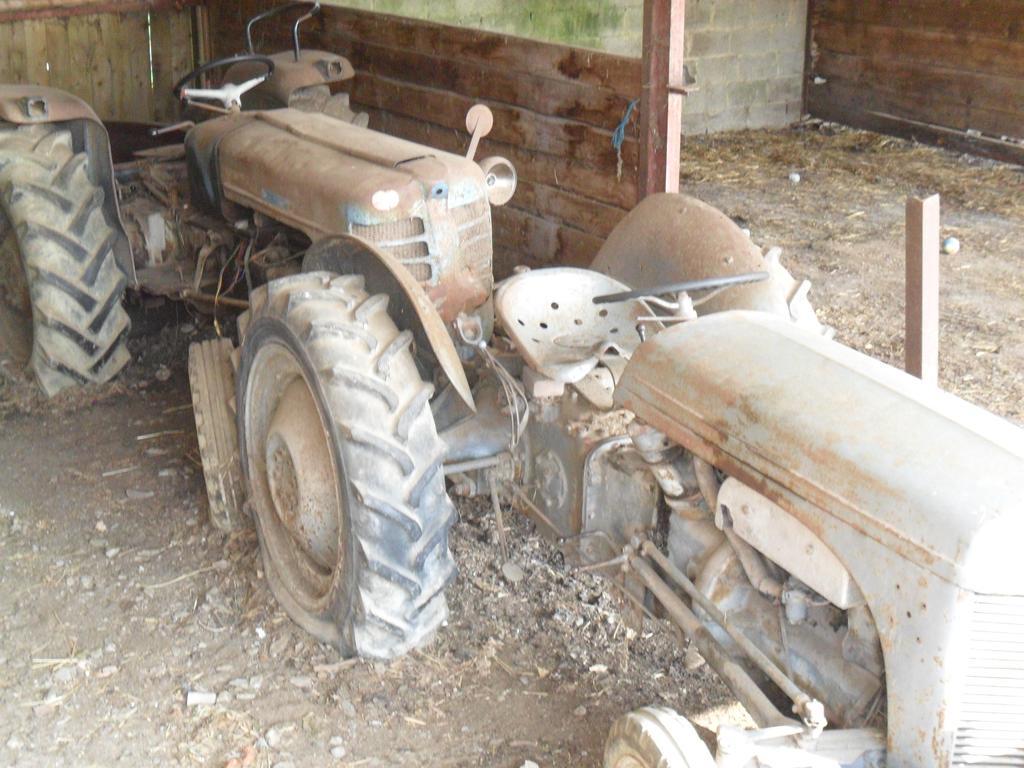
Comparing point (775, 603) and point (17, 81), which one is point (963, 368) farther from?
point (17, 81)

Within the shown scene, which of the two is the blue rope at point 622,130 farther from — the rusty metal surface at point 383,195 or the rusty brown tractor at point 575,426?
the rusty metal surface at point 383,195

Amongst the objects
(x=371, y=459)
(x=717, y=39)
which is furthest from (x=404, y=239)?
(x=717, y=39)

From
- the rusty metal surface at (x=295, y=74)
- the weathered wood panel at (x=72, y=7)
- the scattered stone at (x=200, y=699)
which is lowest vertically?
the scattered stone at (x=200, y=699)

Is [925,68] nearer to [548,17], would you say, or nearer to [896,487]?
[548,17]

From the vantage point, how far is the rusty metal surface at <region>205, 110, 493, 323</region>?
11.0 feet

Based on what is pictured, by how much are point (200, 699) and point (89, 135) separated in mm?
2351

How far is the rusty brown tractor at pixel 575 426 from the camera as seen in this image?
1.94 meters

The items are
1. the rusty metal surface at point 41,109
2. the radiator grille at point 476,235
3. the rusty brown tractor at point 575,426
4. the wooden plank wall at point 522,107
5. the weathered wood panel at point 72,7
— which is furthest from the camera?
the weathered wood panel at point 72,7

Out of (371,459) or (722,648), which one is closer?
(722,648)

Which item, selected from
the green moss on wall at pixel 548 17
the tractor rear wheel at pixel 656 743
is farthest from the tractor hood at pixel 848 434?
the green moss on wall at pixel 548 17

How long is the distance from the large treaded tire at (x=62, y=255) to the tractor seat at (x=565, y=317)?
191cm

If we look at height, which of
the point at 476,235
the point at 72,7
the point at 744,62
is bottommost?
the point at 744,62

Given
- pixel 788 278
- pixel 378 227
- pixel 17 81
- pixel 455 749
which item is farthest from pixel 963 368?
pixel 17 81

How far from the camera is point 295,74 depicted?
468 cm
